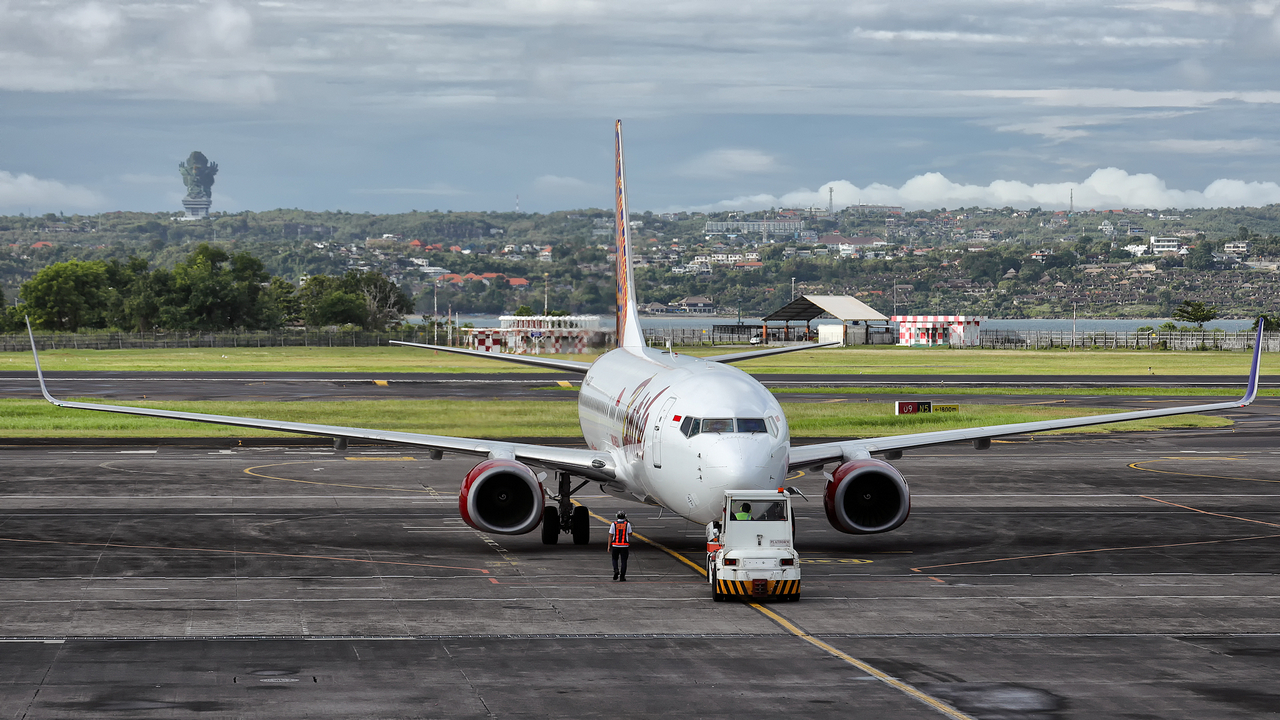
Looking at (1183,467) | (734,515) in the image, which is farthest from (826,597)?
(1183,467)

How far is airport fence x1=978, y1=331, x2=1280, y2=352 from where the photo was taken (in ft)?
563

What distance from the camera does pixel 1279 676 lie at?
21.5 meters

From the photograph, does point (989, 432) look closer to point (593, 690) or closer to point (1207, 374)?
point (593, 690)

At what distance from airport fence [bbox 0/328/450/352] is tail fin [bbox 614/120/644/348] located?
121m

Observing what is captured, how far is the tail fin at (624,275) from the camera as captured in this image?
150ft

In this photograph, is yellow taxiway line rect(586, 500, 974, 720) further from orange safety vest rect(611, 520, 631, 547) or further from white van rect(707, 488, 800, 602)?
orange safety vest rect(611, 520, 631, 547)

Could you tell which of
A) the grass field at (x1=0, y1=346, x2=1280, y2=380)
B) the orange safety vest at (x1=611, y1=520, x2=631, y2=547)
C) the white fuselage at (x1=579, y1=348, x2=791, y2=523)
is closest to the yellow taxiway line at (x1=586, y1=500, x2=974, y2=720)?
the orange safety vest at (x1=611, y1=520, x2=631, y2=547)

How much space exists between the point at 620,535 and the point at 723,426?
3563mm

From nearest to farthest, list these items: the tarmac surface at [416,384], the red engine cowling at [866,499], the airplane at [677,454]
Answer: the airplane at [677,454], the red engine cowling at [866,499], the tarmac surface at [416,384]

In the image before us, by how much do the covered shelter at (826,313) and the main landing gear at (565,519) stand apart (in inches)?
5811

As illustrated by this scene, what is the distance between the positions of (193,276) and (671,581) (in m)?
183

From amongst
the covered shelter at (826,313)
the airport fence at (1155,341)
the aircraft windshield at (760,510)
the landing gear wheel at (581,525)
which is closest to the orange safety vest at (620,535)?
the aircraft windshield at (760,510)

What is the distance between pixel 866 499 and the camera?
32375 millimetres

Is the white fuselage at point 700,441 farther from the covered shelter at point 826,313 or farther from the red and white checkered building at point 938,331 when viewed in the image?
the red and white checkered building at point 938,331
